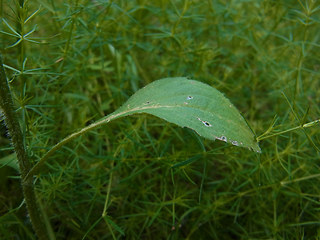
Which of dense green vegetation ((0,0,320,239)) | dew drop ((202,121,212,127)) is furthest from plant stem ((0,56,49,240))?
dew drop ((202,121,212,127))

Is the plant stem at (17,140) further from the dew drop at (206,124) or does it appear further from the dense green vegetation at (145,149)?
the dew drop at (206,124)

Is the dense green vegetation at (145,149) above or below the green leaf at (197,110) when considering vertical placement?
below

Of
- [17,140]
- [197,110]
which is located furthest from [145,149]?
[17,140]

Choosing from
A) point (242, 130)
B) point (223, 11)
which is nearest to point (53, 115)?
point (242, 130)

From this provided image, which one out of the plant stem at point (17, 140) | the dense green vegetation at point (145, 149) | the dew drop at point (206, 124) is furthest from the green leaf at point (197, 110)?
the plant stem at point (17, 140)

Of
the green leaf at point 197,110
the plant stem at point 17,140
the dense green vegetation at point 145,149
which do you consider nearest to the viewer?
the green leaf at point 197,110

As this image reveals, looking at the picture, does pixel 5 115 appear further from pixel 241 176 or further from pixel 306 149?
pixel 306 149
